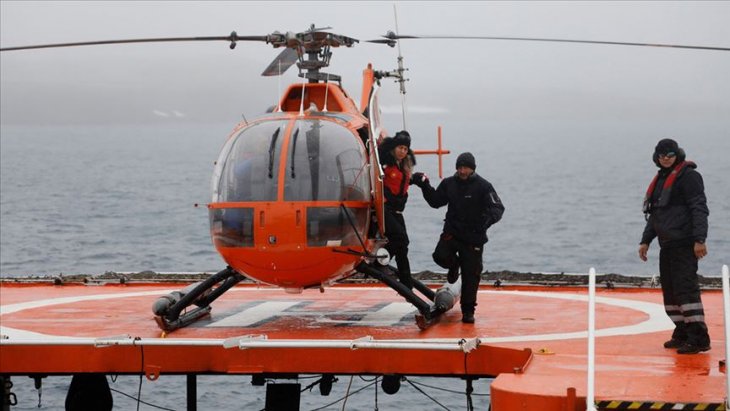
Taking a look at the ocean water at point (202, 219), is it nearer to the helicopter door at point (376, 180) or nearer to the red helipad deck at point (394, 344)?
the red helipad deck at point (394, 344)

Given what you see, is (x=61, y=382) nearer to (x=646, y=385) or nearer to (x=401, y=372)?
(x=401, y=372)

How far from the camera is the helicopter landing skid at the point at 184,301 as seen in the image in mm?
13773

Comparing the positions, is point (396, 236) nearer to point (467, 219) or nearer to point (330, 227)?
point (467, 219)

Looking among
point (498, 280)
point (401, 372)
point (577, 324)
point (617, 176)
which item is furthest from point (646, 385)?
point (617, 176)

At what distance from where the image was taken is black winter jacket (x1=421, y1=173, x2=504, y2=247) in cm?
1377

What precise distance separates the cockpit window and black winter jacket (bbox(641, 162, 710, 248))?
313 cm

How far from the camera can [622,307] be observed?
51.1 ft

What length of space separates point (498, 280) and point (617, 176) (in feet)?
277

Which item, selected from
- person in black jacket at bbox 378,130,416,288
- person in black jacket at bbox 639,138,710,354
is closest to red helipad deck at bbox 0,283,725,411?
person in black jacket at bbox 639,138,710,354

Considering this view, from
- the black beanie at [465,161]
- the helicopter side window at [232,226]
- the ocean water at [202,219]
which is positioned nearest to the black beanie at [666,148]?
the black beanie at [465,161]

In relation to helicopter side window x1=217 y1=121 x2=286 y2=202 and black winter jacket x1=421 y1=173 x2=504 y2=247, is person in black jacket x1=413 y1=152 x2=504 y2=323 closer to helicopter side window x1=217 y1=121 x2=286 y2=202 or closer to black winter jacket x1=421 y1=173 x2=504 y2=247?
black winter jacket x1=421 y1=173 x2=504 y2=247

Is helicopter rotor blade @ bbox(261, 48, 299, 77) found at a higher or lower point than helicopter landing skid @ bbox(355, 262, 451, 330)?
higher

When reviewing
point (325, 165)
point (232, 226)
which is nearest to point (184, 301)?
point (232, 226)

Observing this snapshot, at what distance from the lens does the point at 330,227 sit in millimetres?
12992
